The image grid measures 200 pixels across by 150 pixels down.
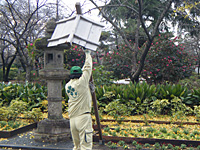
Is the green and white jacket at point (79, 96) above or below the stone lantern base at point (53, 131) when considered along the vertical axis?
above

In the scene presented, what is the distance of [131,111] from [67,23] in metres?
5.31

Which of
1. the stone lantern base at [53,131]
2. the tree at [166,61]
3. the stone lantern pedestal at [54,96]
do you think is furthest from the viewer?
the tree at [166,61]

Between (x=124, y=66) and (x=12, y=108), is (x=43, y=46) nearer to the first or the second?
(x=12, y=108)

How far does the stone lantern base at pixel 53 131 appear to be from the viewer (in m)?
6.48

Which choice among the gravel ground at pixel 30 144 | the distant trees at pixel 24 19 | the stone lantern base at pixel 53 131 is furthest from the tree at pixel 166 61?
the gravel ground at pixel 30 144

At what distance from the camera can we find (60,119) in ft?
22.5

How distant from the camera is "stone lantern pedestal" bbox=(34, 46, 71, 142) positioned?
6617mm

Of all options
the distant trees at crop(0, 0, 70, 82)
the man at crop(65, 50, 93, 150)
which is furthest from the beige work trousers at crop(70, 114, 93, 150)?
the distant trees at crop(0, 0, 70, 82)

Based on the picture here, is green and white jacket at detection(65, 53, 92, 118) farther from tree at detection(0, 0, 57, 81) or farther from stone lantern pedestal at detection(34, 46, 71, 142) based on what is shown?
tree at detection(0, 0, 57, 81)

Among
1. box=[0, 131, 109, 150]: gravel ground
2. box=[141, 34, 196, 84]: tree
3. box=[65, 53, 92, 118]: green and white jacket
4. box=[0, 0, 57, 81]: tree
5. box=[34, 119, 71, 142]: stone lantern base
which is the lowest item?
box=[0, 131, 109, 150]: gravel ground

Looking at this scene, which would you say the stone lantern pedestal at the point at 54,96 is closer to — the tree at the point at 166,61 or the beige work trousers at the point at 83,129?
the beige work trousers at the point at 83,129

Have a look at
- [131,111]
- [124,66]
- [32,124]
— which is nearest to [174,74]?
[124,66]

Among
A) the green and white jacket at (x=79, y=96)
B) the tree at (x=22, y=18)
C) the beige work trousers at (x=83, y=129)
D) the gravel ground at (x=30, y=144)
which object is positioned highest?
the tree at (x=22, y=18)

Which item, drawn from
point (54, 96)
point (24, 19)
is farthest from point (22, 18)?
point (54, 96)
